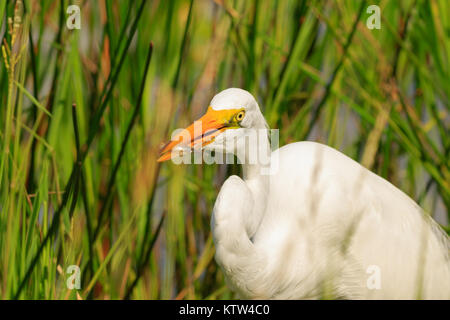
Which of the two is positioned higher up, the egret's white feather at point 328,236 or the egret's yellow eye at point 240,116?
the egret's yellow eye at point 240,116

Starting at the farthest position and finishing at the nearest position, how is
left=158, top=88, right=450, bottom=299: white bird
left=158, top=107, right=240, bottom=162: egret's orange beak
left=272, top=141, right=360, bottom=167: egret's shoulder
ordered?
left=272, top=141, right=360, bottom=167: egret's shoulder < left=158, top=88, right=450, bottom=299: white bird < left=158, top=107, right=240, bottom=162: egret's orange beak

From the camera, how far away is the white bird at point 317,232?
141 cm

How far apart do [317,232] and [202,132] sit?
46 centimetres

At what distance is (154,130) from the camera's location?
140 cm

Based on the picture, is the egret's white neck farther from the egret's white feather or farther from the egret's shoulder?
the egret's shoulder

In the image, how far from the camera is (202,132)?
1.31m

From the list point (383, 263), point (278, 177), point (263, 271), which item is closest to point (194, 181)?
point (278, 177)

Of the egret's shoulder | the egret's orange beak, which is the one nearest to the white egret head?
the egret's orange beak

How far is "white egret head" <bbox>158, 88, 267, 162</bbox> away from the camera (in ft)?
4.25

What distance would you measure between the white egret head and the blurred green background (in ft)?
0.16

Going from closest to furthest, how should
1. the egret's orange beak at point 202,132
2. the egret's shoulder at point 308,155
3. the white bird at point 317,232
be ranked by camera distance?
1. the egret's orange beak at point 202,132
2. the white bird at point 317,232
3. the egret's shoulder at point 308,155

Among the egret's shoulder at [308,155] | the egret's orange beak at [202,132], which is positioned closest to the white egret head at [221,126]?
the egret's orange beak at [202,132]

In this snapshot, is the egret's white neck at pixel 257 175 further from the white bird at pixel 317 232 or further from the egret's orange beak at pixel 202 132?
the egret's orange beak at pixel 202 132
